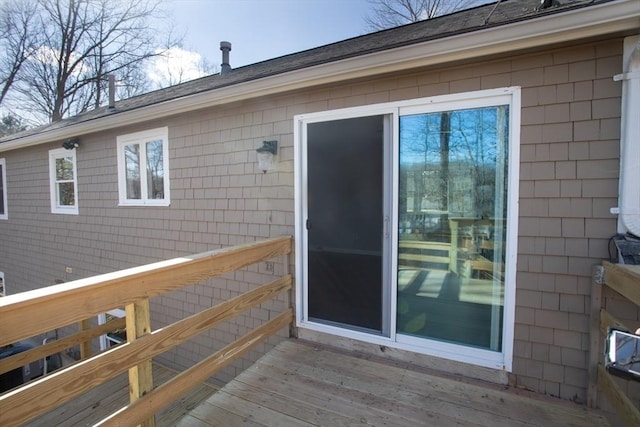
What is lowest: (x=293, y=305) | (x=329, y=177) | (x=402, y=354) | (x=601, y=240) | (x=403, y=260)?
(x=402, y=354)

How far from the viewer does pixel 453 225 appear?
262 cm

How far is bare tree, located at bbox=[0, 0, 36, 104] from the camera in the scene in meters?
13.8

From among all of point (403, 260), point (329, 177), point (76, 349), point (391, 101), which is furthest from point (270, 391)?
point (76, 349)

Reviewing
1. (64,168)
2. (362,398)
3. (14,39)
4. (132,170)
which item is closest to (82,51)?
(14,39)

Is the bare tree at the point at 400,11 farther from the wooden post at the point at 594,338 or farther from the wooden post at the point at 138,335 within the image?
the wooden post at the point at 138,335

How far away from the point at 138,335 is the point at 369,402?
1557 mm

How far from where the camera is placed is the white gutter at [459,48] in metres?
1.96

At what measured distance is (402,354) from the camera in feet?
9.18

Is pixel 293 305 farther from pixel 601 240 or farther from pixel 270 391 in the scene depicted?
pixel 601 240

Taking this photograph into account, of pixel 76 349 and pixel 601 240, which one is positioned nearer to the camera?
pixel 601 240

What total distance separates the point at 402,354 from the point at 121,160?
16.1 feet

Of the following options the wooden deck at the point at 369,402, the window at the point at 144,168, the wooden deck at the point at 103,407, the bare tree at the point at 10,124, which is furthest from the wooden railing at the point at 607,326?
the bare tree at the point at 10,124

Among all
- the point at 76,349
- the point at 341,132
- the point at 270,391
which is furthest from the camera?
the point at 76,349

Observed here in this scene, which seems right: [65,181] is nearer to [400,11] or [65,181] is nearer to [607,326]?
[607,326]
